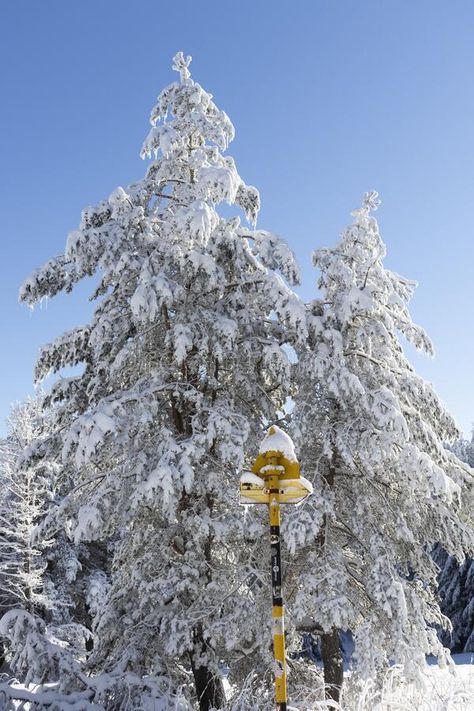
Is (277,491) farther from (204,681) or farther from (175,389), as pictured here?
(204,681)

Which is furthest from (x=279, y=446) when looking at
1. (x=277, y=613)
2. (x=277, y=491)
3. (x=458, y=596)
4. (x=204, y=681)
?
(x=458, y=596)

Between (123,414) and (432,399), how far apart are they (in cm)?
521

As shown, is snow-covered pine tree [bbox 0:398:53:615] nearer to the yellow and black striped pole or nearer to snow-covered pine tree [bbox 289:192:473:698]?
snow-covered pine tree [bbox 289:192:473:698]

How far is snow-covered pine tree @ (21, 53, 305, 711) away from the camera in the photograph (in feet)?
28.5

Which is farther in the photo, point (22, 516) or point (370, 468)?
point (22, 516)

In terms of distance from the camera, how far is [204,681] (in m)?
9.23

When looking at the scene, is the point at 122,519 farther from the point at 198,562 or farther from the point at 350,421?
the point at 350,421

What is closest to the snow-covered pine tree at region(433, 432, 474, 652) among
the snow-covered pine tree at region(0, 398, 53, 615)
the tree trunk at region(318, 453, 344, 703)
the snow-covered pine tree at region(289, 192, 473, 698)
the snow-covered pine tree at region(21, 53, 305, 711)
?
the snow-covered pine tree at region(0, 398, 53, 615)

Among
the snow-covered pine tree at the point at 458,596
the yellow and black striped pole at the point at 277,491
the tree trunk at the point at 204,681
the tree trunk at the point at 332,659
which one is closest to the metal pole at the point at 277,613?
the yellow and black striped pole at the point at 277,491

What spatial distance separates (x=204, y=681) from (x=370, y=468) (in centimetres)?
426

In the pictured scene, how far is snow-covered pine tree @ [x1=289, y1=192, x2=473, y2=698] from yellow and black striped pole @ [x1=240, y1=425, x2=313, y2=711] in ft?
13.2

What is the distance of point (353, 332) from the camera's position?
1012 centimetres

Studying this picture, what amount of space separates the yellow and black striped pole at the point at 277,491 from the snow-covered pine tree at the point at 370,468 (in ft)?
13.2

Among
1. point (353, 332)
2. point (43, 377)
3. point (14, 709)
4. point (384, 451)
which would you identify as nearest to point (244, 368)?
point (353, 332)
